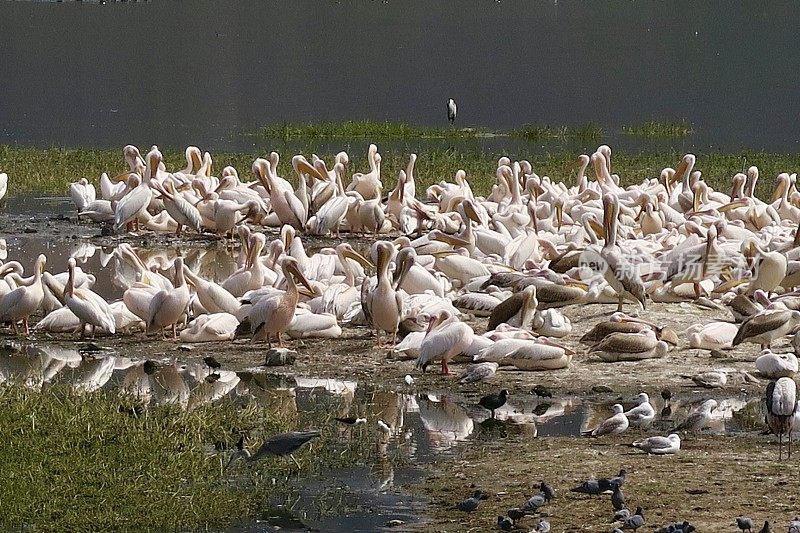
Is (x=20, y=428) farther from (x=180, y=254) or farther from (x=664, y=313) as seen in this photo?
(x=180, y=254)

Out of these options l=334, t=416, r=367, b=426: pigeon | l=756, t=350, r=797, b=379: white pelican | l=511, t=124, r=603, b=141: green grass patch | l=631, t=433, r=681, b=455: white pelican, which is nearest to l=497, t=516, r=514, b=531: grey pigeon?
l=631, t=433, r=681, b=455: white pelican

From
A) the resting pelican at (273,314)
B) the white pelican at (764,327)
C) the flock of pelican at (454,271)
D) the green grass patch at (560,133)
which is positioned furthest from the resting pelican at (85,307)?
the green grass patch at (560,133)

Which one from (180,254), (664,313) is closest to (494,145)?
(180,254)

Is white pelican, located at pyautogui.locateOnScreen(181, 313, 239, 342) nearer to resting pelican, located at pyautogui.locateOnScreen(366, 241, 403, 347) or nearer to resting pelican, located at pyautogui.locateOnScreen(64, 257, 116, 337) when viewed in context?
resting pelican, located at pyautogui.locateOnScreen(64, 257, 116, 337)

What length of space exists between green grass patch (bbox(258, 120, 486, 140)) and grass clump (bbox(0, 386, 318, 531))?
1966 centimetres

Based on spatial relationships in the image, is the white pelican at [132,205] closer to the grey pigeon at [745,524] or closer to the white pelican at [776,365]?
the white pelican at [776,365]

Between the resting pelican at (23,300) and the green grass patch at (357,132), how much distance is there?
17349 mm

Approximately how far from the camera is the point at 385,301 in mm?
→ 9773

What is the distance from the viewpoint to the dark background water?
34.8m

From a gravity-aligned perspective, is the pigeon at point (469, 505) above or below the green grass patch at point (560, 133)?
below

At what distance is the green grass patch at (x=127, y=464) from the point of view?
6.14m

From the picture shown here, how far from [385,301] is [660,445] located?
10.0 feet

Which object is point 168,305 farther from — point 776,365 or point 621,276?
point 776,365

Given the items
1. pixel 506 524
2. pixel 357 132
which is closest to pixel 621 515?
pixel 506 524
